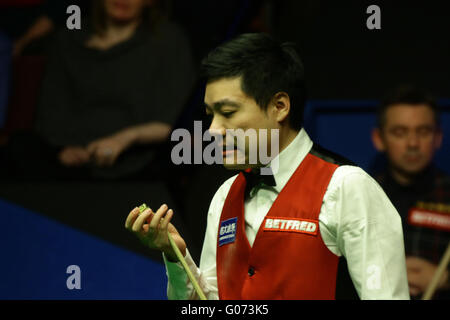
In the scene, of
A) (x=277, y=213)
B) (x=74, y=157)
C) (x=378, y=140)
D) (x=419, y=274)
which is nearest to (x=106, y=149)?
(x=74, y=157)

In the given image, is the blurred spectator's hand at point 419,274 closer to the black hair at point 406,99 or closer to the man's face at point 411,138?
the man's face at point 411,138

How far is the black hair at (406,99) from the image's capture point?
2879mm

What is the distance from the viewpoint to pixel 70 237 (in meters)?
2.81

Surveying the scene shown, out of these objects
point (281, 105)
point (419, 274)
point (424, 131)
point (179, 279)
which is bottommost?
point (419, 274)

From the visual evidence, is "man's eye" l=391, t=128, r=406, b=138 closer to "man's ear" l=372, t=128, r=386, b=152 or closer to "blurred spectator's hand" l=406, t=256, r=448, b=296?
"man's ear" l=372, t=128, r=386, b=152

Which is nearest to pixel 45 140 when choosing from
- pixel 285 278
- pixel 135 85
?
pixel 135 85

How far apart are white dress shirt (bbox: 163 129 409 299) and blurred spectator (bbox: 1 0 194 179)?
1418 mm

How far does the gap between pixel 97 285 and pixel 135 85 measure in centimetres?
102

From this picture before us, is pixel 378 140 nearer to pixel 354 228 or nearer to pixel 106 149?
pixel 106 149

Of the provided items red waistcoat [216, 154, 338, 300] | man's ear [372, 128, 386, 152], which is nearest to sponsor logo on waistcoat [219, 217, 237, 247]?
red waistcoat [216, 154, 338, 300]

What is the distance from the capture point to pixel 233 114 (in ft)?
5.45

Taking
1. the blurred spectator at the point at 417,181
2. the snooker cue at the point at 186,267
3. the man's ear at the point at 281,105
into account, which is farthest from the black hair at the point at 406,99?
the snooker cue at the point at 186,267

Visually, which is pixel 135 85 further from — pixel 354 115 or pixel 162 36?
pixel 354 115

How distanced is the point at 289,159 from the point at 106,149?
65.8 inches
